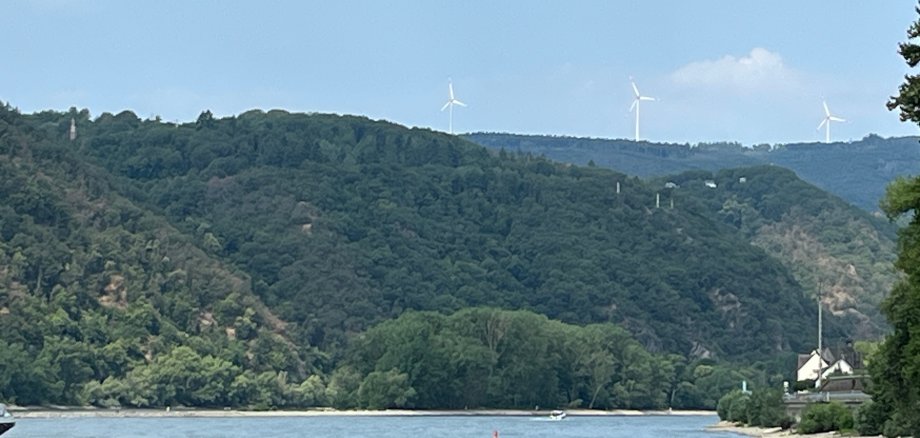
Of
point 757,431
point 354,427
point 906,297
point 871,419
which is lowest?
point 354,427

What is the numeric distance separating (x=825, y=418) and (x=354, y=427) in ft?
191

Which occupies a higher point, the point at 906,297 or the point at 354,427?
the point at 906,297

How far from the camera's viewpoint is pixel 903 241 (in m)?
64.6

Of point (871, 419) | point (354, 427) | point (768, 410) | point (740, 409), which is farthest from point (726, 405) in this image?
point (871, 419)

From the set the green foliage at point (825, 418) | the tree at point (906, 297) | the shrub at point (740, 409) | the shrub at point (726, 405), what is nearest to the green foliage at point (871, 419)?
the green foliage at point (825, 418)

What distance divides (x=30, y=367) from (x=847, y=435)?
102486 millimetres

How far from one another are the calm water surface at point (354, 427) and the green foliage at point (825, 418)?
17499 mm

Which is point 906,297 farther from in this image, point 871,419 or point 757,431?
point 757,431

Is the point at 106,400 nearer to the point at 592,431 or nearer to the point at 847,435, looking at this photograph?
the point at 592,431

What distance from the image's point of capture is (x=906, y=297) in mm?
68000

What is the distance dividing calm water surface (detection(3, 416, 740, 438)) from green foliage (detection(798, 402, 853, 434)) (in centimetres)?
1750

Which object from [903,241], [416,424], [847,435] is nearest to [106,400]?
[416,424]

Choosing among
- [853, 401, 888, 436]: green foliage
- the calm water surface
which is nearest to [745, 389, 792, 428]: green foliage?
the calm water surface

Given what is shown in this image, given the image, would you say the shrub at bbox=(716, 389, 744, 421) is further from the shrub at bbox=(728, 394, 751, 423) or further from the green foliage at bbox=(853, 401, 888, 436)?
the green foliage at bbox=(853, 401, 888, 436)
